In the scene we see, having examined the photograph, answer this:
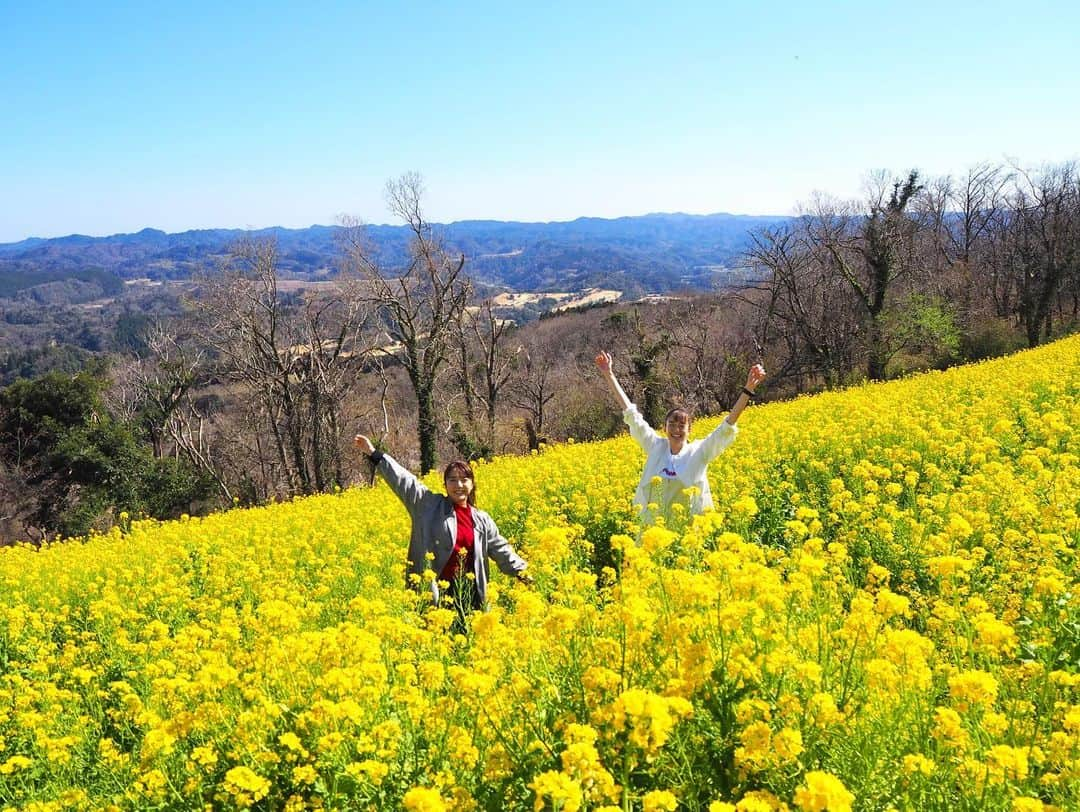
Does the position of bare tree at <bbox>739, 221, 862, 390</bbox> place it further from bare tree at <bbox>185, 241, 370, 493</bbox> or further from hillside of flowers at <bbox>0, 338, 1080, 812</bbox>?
hillside of flowers at <bbox>0, 338, 1080, 812</bbox>

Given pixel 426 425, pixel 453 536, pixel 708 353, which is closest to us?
pixel 453 536

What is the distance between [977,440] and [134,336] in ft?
431

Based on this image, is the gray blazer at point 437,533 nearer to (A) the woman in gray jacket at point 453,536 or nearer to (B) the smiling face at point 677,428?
(A) the woman in gray jacket at point 453,536

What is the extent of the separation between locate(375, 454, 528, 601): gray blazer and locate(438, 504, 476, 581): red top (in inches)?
1.4

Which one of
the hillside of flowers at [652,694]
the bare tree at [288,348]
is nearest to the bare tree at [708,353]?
the bare tree at [288,348]

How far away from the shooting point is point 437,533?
5.68 m

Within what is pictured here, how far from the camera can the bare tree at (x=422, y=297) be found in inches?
1255

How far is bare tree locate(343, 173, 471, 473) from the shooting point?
31875 millimetres

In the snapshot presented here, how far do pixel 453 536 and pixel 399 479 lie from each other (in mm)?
682

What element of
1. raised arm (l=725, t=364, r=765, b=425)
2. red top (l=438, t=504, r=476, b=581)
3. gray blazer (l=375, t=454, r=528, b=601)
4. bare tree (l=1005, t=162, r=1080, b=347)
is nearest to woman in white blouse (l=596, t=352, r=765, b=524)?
raised arm (l=725, t=364, r=765, b=425)

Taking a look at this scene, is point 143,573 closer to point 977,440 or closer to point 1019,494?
A: point 1019,494

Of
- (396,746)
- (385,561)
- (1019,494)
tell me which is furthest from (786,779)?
(385,561)

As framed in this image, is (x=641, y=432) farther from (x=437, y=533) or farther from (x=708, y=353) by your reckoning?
(x=708, y=353)

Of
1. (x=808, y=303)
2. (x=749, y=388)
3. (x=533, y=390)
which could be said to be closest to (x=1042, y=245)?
(x=808, y=303)
